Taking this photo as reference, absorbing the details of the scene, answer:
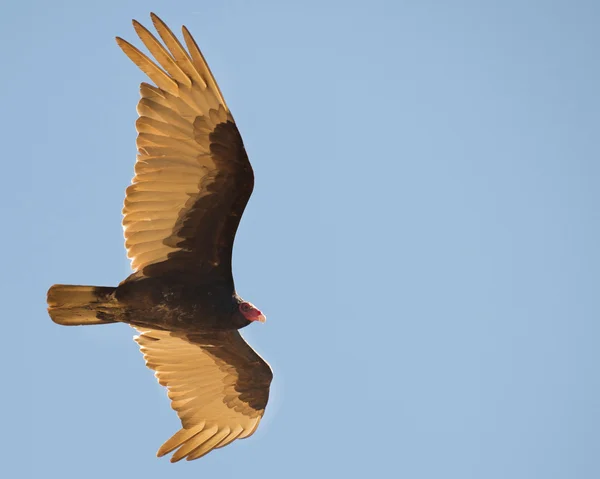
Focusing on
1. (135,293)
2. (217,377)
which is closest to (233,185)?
(135,293)

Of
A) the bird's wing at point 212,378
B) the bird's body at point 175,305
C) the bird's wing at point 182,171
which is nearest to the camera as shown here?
the bird's wing at point 182,171

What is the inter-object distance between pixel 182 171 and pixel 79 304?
1684mm

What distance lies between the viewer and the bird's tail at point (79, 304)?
9.93 metres

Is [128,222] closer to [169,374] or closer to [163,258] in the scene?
[163,258]

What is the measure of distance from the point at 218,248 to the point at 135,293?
96 cm

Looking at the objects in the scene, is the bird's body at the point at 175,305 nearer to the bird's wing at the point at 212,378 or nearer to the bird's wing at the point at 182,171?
the bird's wing at the point at 182,171

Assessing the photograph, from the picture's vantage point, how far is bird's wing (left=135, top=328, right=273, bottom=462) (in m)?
11.3

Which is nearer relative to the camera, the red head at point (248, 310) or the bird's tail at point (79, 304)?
the bird's tail at point (79, 304)

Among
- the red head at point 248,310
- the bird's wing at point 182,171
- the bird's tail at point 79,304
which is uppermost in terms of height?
the bird's wing at point 182,171

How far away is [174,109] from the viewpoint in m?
9.86

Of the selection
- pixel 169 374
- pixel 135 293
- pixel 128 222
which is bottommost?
pixel 169 374

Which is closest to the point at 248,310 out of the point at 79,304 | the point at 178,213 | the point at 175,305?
the point at 175,305

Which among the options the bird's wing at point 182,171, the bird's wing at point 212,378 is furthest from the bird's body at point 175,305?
the bird's wing at point 212,378

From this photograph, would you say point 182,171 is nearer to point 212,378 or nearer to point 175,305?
point 175,305
